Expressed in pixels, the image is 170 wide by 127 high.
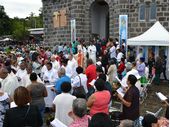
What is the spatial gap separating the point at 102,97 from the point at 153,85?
10923mm

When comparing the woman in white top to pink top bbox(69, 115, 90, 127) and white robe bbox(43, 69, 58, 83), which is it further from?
pink top bbox(69, 115, 90, 127)

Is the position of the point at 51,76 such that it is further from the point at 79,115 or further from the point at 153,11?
the point at 153,11

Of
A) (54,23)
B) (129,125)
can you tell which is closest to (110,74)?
(129,125)

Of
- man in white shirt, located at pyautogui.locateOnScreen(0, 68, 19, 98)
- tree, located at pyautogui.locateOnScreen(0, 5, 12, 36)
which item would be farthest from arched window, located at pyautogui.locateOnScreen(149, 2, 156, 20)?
tree, located at pyautogui.locateOnScreen(0, 5, 12, 36)

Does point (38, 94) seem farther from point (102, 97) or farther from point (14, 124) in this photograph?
point (14, 124)

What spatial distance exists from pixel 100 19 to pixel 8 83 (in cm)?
2051

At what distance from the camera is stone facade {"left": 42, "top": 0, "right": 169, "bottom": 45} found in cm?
2208

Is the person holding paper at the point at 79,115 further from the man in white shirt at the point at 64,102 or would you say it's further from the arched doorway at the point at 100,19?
the arched doorway at the point at 100,19

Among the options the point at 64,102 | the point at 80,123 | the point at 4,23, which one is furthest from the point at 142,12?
the point at 4,23

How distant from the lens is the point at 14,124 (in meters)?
5.29

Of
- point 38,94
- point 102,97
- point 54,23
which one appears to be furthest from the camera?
A: point 54,23

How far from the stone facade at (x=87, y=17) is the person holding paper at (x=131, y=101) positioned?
15329 mm

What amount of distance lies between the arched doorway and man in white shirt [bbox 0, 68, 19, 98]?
19026 mm

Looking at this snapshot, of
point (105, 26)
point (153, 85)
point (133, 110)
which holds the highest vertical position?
point (105, 26)
